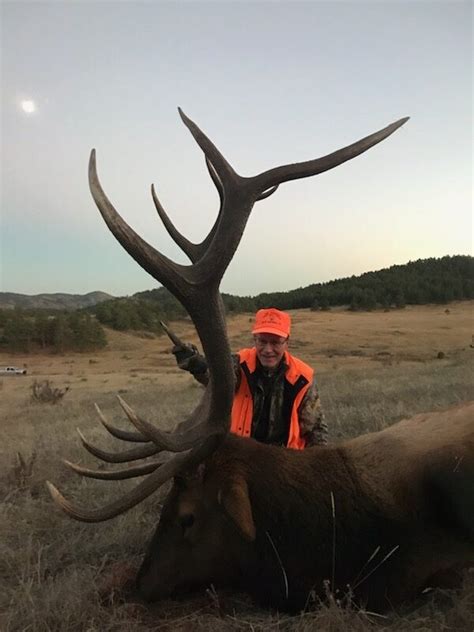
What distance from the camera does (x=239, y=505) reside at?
8.30 feet

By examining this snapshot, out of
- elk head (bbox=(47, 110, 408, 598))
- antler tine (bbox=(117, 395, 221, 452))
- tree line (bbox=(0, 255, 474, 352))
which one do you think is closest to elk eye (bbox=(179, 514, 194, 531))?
elk head (bbox=(47, 110, 408, 598))

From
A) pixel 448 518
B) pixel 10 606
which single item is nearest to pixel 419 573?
pixel 448 518

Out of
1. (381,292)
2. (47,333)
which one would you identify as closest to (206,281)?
(47,333)

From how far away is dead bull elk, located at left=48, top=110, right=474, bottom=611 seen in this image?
2520 mm

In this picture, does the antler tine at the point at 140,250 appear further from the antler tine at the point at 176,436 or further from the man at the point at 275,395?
the man at the point at 275,395

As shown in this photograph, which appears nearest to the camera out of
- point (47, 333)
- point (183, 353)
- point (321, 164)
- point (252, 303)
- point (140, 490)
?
point (321, 164)

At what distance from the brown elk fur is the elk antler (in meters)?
0.15

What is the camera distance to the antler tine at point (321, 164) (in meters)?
2.40

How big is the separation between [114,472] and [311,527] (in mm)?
961

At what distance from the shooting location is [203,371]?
158 inches

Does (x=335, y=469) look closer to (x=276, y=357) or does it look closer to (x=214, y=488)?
(x=214, y=488)

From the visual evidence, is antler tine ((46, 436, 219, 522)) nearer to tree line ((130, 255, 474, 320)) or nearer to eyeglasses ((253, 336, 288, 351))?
eyeglasses ((253, 336, 288, 351))

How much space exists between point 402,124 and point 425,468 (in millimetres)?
1671

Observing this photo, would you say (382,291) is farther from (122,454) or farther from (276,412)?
(122,454)
